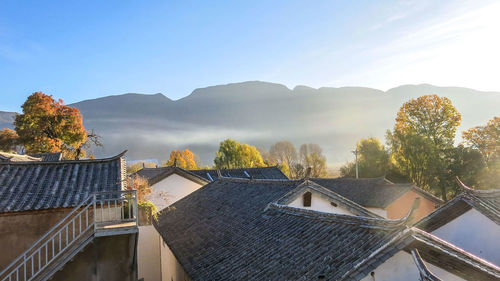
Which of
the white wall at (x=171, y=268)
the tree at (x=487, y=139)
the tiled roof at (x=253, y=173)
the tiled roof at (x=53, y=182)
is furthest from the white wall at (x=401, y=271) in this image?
the tree at (x=487, y=139)

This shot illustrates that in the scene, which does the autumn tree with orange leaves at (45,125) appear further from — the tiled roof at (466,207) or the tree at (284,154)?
the tree at (284,154)

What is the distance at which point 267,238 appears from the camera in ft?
32.9

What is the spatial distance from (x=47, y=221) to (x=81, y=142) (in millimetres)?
27060

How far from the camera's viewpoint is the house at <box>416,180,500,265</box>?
31.2 ft

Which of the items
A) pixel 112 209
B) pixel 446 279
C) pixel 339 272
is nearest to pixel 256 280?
pixel 339 272

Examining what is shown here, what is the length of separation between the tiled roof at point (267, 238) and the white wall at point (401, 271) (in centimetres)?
52

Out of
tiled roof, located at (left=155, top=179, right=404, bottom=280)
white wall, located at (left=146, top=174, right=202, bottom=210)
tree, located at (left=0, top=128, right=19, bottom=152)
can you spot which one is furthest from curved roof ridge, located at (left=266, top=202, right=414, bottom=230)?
tree, located at (left=0, top=128, right=19, bottom=152)

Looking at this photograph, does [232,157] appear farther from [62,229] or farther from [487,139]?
[62,229]

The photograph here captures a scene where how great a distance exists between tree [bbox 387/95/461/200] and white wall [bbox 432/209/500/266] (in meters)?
30.5

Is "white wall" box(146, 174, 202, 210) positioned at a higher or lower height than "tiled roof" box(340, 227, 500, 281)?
lower

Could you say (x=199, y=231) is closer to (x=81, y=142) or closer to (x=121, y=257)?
(x=121, y=257)

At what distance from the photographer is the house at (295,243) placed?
5.62 metres

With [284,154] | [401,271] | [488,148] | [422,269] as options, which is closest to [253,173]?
[488,148]

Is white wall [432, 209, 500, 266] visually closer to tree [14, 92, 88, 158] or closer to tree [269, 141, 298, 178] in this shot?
tree [14, 92, 88, 158]
